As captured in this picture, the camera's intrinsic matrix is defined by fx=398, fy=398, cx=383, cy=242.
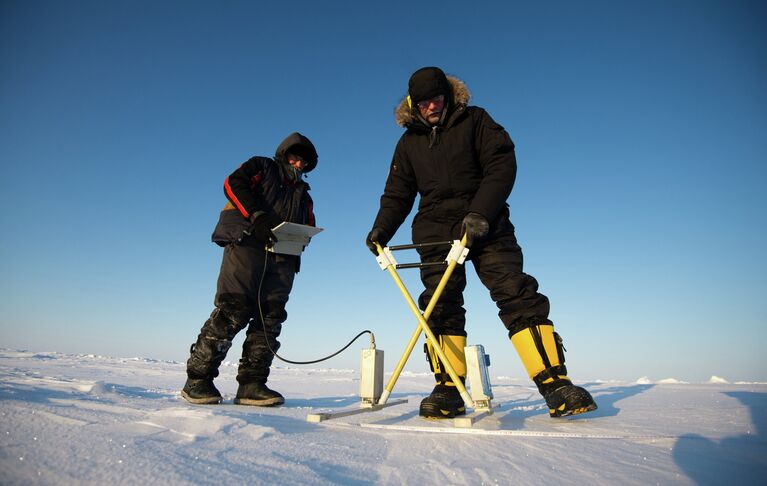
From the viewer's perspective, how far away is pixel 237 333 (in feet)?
11.0

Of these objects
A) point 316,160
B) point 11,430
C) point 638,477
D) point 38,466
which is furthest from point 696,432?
point 316,160

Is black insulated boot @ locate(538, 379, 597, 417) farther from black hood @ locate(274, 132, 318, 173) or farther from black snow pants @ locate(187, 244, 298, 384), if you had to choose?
black hood @ locate(274, 132, 318, 173)

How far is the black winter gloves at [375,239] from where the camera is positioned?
9.71 feet

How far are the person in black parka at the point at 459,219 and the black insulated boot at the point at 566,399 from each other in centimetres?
1

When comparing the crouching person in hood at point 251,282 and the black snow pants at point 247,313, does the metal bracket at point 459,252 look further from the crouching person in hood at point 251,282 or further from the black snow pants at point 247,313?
the black snow pants at point 247,313

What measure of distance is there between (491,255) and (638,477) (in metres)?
1.65

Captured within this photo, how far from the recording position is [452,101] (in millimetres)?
2957

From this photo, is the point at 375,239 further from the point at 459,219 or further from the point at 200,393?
the point at 200,393

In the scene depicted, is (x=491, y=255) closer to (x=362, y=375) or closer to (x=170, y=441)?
(x=362, y=375)

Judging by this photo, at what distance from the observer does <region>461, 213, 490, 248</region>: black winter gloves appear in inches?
96.8

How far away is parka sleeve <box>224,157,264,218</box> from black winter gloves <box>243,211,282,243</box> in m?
0.08

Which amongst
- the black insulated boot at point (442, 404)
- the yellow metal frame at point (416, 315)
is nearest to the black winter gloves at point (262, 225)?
the yellow metal frame at point (416, 315)

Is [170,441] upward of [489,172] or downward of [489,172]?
downward

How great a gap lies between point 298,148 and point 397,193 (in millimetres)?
1192
